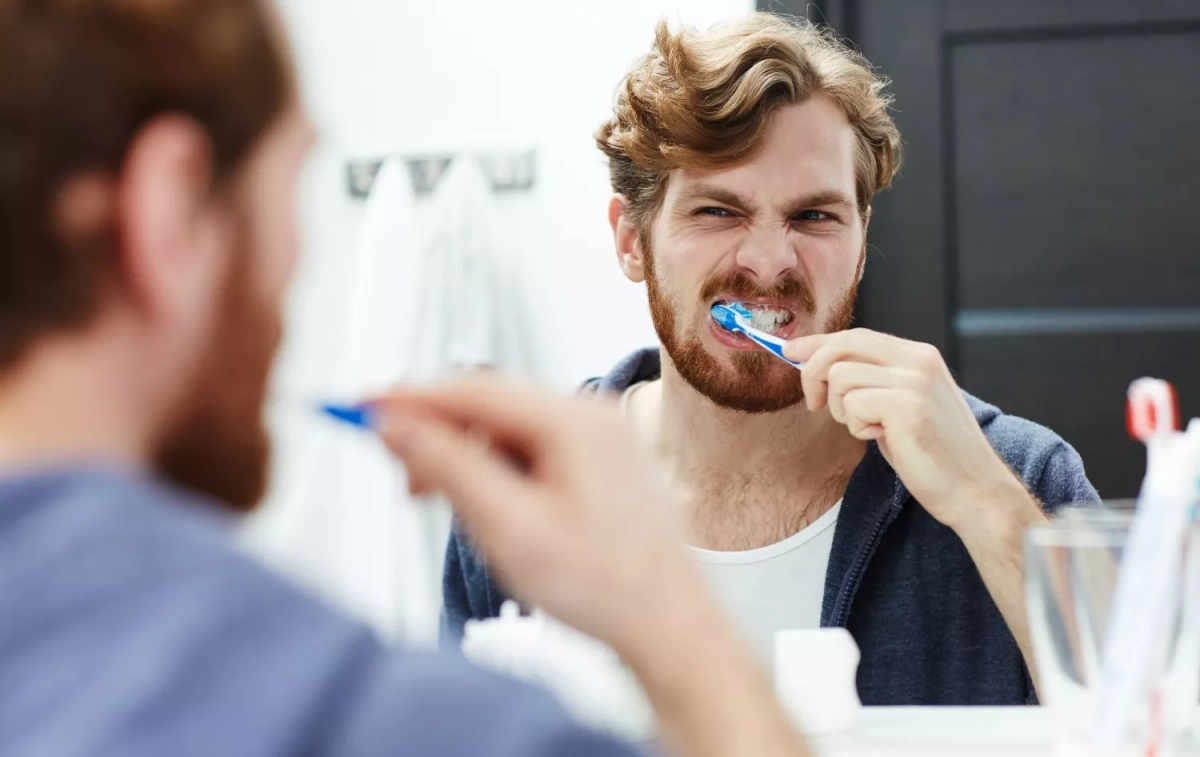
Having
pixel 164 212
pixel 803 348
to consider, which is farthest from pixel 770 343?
pixel 164 212

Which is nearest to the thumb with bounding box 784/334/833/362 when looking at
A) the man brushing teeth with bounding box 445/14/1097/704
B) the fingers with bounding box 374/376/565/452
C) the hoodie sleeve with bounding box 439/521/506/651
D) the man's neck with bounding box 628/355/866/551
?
the man brushing teeth with bounding box 445/14/1097/704

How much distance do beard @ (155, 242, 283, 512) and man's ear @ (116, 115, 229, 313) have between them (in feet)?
0.07

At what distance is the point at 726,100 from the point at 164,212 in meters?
0.93

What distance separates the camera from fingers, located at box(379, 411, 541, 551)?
0.38 m

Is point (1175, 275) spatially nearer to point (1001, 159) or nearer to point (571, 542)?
point (1001, 159)

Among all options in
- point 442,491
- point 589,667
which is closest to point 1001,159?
point 589,667

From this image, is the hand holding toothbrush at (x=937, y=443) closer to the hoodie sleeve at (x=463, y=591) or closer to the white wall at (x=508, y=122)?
the hoodie sleeve at (x=463, y=591)

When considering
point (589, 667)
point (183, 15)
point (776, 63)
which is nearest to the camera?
point (183, 15)

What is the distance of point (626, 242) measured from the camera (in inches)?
54.6

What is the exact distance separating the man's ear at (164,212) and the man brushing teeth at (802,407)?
694 mm

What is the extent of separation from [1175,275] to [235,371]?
1.53 meters

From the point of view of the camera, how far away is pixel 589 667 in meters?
0.77

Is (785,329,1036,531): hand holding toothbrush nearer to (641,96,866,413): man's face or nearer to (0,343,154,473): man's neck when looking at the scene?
(641,96,866,413): man's face

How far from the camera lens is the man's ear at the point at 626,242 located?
1.36 metres
